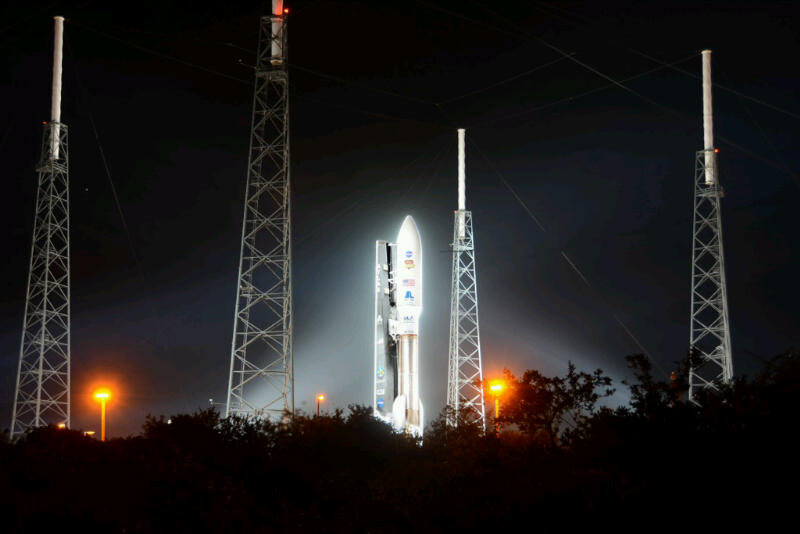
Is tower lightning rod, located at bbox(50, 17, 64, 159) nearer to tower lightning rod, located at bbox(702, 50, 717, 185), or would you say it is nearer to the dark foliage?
the dark foliage

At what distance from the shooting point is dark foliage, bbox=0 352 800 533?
16297 millimetres

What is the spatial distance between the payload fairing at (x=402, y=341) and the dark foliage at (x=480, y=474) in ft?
76.7

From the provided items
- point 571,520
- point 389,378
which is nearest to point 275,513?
point 571,520

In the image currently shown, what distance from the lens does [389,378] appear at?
2096 inches

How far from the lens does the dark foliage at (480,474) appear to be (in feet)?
53.5

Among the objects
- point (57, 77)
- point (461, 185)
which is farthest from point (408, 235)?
point (57, 77)

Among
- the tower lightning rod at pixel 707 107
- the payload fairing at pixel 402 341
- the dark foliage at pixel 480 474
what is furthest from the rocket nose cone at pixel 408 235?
the dark foliage at pixel 480 474

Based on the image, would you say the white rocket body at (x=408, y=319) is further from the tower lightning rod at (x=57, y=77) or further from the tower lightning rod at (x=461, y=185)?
the tower lightning rod at (x=57, y=77)

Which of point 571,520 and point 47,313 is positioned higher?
point 47,313

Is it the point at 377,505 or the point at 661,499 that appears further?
the point at 377,505

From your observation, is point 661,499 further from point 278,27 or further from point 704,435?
point 278,27

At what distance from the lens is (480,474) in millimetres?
21375

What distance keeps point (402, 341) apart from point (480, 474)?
30.5m

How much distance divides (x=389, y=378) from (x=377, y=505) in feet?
109
